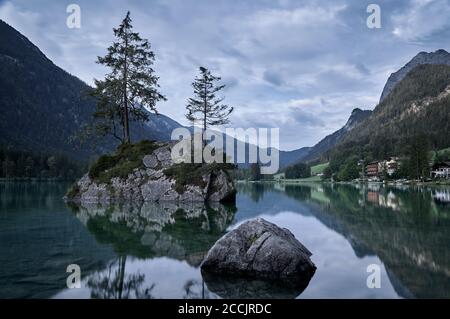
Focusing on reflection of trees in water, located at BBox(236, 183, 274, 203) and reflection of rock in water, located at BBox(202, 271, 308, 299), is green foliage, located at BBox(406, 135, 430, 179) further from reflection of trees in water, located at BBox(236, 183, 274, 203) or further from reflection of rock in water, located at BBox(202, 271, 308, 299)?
reflection of rock in water, located at BBox(202, 271, 308, 299)

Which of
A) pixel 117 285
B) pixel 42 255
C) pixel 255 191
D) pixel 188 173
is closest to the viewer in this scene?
pixel 117 285

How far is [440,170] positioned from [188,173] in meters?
140

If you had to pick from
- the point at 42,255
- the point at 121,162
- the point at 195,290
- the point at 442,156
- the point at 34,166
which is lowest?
the point at 195,290

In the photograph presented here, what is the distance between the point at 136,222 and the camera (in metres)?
24.0

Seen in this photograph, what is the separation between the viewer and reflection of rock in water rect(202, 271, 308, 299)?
33.0 ft

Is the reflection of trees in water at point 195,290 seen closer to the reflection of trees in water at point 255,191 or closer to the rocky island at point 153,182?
the rocky island at point 153,182

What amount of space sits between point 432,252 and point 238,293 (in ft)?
30.3

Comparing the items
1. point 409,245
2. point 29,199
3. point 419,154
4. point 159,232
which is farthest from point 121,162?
point 419,154

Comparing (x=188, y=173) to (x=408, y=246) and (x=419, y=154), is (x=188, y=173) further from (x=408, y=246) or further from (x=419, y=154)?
(x=419, y=154)

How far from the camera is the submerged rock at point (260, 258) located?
12.1 meters

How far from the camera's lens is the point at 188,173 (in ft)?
140

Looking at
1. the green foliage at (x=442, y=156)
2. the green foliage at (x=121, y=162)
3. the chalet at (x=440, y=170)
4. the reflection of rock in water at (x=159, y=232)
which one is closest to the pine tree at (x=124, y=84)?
the green foliage at (x=121, y=162)
